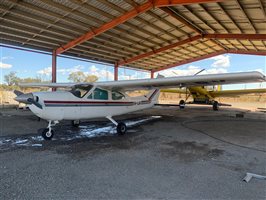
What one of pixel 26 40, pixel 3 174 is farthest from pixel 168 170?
pixel 26 40

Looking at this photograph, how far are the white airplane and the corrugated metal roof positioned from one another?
16.7 ft

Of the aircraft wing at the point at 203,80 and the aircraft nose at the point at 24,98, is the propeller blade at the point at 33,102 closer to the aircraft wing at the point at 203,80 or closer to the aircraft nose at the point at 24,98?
the aircraft nose at the point at 24,98

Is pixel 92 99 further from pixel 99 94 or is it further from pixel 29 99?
pixel 29 99

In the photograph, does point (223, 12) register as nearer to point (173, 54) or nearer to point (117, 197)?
point (173, 54)

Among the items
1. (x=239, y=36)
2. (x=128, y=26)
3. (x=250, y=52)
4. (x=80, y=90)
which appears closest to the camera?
(x=80, y=90)

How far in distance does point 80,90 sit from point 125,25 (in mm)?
8351

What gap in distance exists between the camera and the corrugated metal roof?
10.3 m

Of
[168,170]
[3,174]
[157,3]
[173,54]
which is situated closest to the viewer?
[3,174]

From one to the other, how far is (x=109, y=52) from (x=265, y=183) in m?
16.7

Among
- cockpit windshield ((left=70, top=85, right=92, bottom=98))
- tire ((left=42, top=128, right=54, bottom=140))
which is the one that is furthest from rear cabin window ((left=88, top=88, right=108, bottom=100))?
tire ((left=42, top=128, right=54, bottom=140))

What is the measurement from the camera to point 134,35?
49.8 ft

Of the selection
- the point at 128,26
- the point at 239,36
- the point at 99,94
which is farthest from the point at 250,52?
the point at 99,94

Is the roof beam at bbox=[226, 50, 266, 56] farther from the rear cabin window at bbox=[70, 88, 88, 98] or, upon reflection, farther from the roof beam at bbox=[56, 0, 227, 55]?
the rear cabin window at bbox=[70, 88, 88, 98]

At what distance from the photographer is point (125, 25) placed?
1334 centimetres
